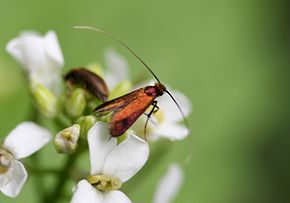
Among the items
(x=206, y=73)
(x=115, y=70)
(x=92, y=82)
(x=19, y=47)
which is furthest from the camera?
(x=206, y=73)

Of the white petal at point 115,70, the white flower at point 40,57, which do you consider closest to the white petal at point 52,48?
the white flower at point 40,57

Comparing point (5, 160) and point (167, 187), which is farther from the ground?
point (5, 160)

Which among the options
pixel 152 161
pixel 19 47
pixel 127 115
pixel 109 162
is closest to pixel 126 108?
pixel 127 115

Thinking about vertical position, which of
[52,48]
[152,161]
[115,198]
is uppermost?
[52,48]

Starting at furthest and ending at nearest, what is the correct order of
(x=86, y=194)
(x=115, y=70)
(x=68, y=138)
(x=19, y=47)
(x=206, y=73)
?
(x=206, y=73)
(x=115, y=70)
(x=19, y=47)
(x=68, y=138)
(x=86, y=194)

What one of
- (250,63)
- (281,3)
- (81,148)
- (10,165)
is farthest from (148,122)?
(281,3)

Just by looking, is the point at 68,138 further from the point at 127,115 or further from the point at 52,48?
the point at 52,48
